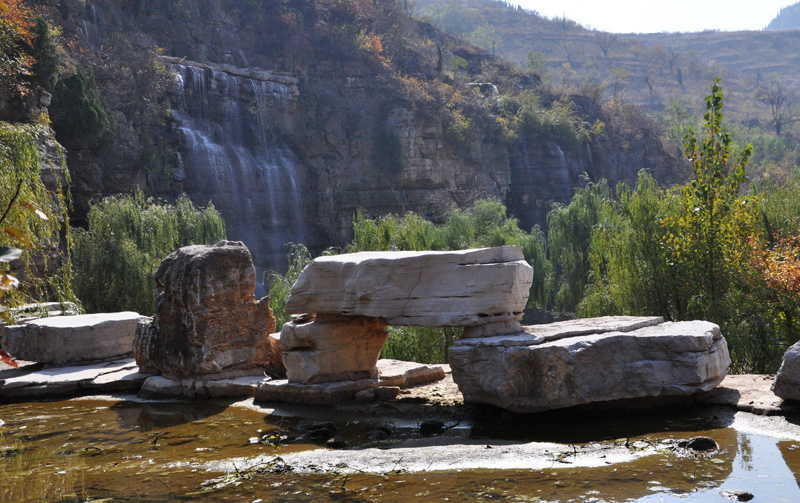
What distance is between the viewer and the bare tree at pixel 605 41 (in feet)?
277

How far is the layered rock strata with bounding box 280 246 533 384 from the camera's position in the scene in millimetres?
6824

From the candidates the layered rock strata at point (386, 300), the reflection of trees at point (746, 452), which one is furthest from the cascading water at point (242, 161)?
the reflection of trees at point (746, 452)

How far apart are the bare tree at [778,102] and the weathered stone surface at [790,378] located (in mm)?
59870

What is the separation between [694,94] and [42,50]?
69.4m

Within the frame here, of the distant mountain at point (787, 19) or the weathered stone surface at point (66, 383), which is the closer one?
the weathered stone surface at point (66, 383)

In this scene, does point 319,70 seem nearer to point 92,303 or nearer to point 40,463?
point 92,303

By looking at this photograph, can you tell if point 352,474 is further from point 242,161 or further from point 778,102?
point 778,102

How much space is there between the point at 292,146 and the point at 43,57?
1365 cm

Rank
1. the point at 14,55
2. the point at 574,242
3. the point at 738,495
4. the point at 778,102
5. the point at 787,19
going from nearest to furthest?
the point at 738,495
the point at 14,55
the point at 574,242
the point at 778,102
the point at 787,19

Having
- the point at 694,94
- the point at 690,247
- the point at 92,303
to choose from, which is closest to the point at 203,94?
the point at 92,303

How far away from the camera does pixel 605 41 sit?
85188mm

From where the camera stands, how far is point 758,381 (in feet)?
22.8

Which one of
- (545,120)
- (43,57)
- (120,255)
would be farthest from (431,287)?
(545,120)

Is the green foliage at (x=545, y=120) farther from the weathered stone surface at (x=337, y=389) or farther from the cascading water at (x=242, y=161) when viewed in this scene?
the weathered stone surface at (x=337, y=389)
